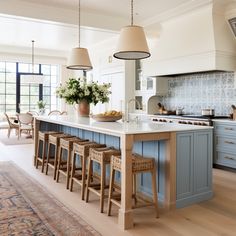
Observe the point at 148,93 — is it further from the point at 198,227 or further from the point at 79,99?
the point at 198,227

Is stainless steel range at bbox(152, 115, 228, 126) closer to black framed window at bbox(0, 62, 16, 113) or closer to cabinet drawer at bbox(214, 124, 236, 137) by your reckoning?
cabinet drawer at bbox(214, 124, 236, 137)

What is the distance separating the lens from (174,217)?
2.89m

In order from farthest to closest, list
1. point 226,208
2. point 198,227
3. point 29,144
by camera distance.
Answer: point 29,144 < point 226,208 < point 198,227

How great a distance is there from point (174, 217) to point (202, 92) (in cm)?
368

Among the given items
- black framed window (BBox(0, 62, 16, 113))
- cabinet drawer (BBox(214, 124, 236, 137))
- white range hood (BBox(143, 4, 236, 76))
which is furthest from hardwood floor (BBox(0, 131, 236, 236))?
black framed window (BBox(0, 62, 16, 113))

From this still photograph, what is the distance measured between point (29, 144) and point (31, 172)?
3002 millimetres

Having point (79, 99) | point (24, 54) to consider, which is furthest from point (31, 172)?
point (24, 54)

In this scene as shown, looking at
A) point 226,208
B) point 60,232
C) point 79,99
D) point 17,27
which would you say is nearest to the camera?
point 60,232

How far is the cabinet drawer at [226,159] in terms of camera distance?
4848 mm

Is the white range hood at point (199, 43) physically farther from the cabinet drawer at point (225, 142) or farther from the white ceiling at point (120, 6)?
the cabinet drawer at point (225, 142)

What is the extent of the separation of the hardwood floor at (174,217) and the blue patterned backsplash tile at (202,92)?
2.14m

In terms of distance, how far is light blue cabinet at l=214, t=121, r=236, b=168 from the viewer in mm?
4828

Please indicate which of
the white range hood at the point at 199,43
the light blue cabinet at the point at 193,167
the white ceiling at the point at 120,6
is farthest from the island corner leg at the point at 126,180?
the white ceiling at the point at 120,6

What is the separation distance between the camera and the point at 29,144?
24.5ft
